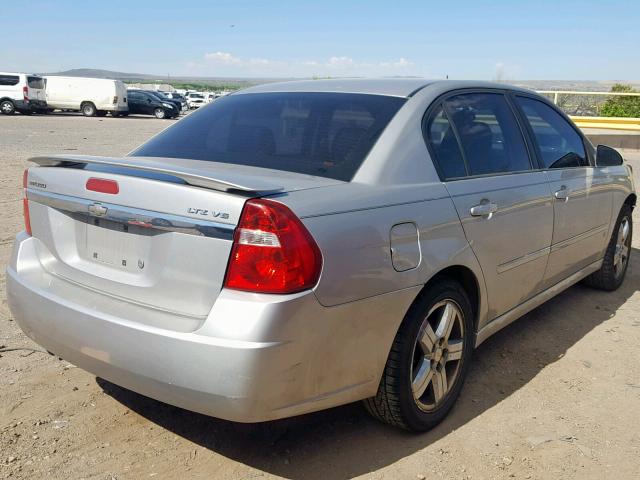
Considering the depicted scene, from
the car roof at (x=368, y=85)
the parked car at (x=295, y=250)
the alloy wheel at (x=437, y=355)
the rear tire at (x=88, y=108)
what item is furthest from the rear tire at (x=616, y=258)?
the rear tire at (x=88, y=108)

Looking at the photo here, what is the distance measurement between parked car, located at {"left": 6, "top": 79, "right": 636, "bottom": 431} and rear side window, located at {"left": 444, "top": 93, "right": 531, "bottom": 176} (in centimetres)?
1

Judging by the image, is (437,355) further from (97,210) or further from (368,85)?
(97,210)

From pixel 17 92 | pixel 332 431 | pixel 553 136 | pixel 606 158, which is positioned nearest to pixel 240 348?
pixel 332 431

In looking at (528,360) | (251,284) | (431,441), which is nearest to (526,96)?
(528,360)

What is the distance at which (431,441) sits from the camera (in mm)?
3268

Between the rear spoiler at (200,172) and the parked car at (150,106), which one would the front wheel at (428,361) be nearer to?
the rear spoiler at (200,172)

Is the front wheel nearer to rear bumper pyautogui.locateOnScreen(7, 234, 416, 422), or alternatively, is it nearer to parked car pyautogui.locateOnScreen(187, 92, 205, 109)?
rear bumper pyautogui.locateOnScreen(7, 234, 416, 422)

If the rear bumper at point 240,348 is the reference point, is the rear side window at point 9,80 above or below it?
below

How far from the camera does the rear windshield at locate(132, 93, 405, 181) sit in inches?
126

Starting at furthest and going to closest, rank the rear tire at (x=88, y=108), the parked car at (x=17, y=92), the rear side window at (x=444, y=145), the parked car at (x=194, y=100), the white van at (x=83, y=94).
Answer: the parked car at (x=194, y=100) < the rear tire at (x=88, y=108) < the white van at (x=83, y=94) < the parked car at (x=17, y=92) < the rear side window at (x=444, y=145)

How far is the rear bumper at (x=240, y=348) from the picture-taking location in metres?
2.49

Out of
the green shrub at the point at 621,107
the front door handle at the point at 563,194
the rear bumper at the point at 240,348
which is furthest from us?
the green shrub at the point at 621,107

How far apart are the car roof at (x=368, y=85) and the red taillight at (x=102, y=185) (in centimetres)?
140

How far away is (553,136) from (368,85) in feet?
5.55
